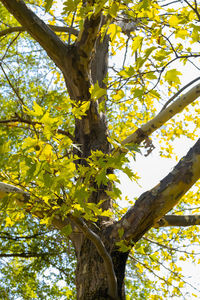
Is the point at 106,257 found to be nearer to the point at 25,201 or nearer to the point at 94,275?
the point at 94,275

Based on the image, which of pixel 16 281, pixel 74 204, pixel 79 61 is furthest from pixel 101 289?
pixel 16 281

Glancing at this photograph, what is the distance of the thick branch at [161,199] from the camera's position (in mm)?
2559

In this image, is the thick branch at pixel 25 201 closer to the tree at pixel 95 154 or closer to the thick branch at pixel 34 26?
the tree at pixel 95 154

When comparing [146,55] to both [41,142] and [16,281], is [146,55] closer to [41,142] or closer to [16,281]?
[41,142]

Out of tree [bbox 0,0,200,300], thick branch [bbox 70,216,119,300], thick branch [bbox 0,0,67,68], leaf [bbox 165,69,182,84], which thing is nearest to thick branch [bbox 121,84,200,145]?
tree [bbox 0,0,200,300]

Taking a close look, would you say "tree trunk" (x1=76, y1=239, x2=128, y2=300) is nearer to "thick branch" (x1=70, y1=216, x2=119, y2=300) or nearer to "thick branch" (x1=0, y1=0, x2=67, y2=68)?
"thick branch" (x1=70, y1=216, x2=119, y2=300)

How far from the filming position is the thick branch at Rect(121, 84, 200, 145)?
3.19 meters

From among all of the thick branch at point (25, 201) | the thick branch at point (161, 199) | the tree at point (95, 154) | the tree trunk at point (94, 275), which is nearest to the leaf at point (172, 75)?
the tree at point (95, 154)

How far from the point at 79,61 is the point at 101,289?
2.21 metres

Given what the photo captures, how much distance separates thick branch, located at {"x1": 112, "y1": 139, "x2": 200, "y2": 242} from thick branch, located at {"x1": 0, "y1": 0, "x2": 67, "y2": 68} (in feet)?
5.89

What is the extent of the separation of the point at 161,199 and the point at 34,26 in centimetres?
208

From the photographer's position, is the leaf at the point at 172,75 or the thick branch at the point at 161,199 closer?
the leaf at the point at 172,75

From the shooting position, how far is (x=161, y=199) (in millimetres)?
2568

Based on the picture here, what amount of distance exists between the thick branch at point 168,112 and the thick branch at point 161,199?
74 cm
